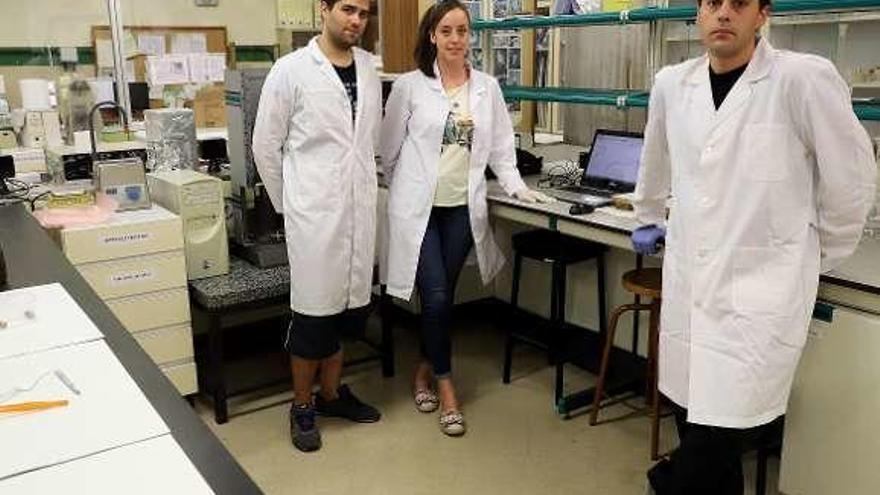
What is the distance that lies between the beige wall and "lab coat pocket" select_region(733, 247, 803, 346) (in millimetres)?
4647

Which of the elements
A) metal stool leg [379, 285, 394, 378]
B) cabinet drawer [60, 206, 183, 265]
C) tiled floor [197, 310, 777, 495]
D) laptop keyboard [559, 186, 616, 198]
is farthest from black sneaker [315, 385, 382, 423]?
laptop keyboard [559, 186, 616, 198]

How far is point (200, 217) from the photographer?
110 inches

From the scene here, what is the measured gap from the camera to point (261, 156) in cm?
248

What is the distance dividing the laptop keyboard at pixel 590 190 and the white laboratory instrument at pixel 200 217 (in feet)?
4.26

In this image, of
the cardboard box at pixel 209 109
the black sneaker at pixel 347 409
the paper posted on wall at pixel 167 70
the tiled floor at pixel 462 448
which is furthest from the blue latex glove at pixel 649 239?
the paper posted on wall at pixel 167 70

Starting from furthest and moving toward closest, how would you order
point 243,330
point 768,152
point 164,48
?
point 164,48 → point 243,330 → point 768,152

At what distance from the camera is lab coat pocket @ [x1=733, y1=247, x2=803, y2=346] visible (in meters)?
1.71

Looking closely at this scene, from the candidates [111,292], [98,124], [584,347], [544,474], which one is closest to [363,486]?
[544,474]

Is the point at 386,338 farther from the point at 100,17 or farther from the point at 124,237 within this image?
the point at 100,17

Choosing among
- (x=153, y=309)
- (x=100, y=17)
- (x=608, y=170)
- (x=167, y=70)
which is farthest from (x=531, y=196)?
(x=100, y=17)

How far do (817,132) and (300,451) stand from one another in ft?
6.15

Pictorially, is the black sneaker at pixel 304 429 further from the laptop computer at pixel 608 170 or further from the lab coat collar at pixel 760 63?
the lab coat collar at pixel 760 63

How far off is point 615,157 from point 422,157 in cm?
76

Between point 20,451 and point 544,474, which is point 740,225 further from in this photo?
point 20,451
